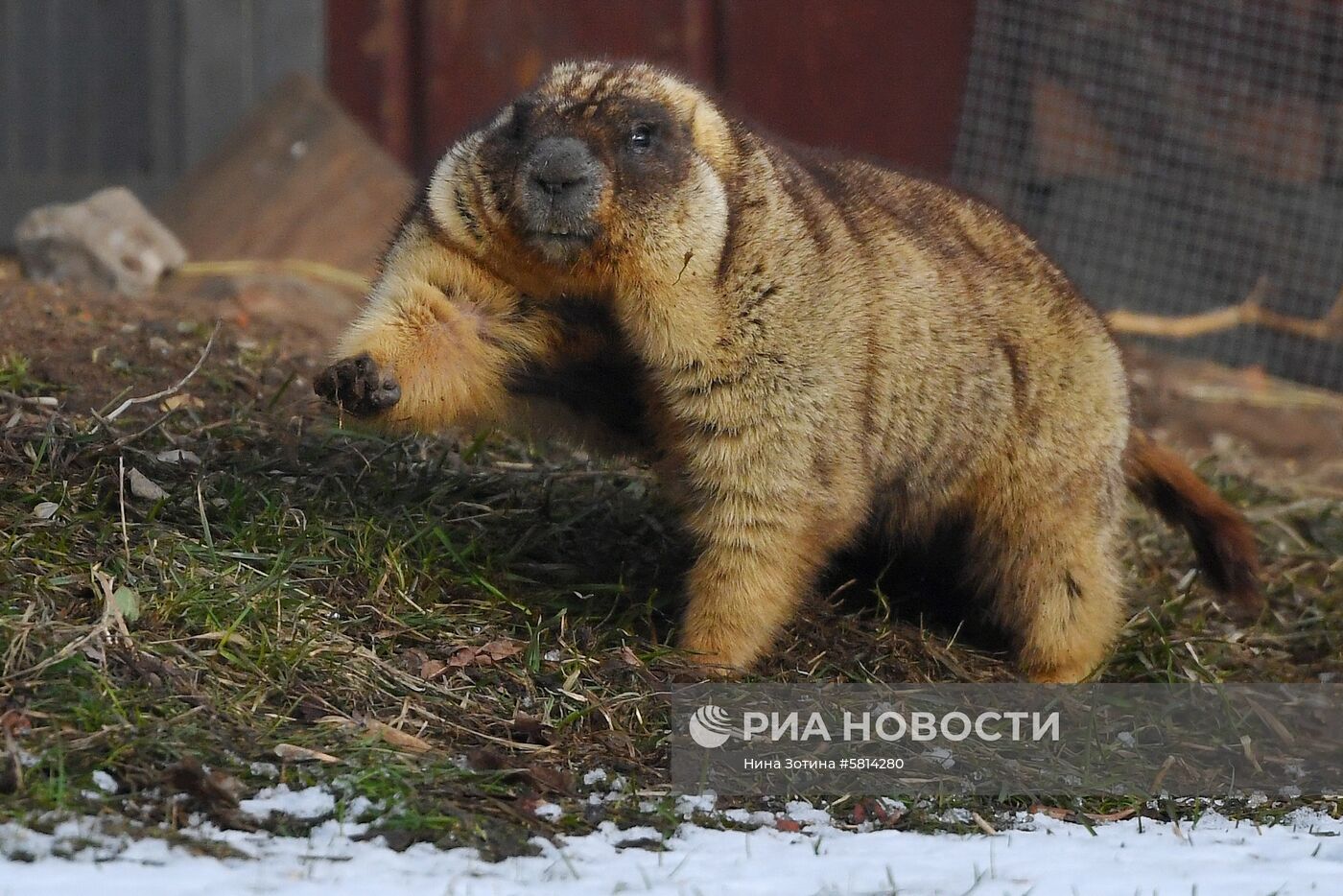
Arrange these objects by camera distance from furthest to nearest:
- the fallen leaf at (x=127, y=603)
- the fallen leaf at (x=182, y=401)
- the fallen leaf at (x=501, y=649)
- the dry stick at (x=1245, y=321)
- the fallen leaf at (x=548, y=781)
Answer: the dry stick at (x=1245, y=321)
the fallen leaf at (x=182, y=401)
the fallen leaf at (x=501, y=649)
the fallen leaf at (x=127, y=603)
the fallen leaf at (x=548, y=781)

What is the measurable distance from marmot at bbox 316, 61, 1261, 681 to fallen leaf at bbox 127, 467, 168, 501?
72 cm

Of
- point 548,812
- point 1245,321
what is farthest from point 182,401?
point 1245,321

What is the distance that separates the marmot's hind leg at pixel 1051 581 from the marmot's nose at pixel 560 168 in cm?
173

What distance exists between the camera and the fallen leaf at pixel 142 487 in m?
4.45

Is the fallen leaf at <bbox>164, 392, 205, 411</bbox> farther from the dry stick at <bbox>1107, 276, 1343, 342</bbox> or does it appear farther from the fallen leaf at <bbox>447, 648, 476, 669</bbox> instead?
the dry stick at <bbox>1107, 276, 1343, 342</bbox>

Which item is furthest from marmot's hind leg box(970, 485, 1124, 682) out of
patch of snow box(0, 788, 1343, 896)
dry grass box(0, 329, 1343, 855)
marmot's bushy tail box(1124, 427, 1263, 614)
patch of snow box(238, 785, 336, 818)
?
patch of snow box(238, 785, 336, 818)

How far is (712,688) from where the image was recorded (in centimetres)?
419

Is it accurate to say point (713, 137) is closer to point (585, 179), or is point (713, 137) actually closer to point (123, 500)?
point (585, 179)

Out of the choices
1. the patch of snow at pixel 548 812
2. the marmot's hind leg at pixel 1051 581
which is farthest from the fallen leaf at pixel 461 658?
the marmot's hind leg at pixel 1051 581

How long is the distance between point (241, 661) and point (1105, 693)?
2.48m

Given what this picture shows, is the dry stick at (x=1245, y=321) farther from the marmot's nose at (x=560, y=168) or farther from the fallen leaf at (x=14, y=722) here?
the fallen leaf at (x=14, y=722)

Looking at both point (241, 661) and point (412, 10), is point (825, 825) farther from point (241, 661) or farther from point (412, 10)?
point (412, 10)

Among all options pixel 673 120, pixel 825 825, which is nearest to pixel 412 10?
pixel 673 120

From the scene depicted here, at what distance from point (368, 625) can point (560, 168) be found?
1.32m
